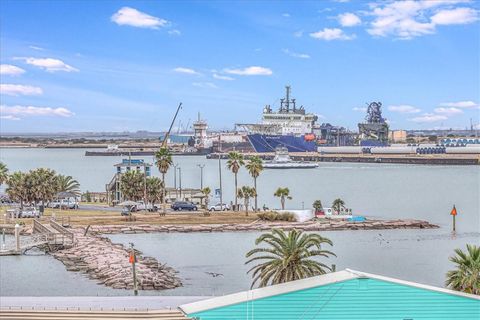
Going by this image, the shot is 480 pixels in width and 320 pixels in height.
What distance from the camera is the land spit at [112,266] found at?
84.2 feet

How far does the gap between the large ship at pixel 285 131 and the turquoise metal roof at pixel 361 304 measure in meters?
139

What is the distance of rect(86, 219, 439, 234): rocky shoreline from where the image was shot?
131ft

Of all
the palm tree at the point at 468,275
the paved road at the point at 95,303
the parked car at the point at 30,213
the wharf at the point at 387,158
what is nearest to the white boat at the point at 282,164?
the wharf at the point at 387,158

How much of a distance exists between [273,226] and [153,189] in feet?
33.4

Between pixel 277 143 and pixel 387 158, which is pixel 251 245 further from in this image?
pixel 387 158

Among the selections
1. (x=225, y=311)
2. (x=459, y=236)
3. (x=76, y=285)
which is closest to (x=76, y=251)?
(x=76, y=285)

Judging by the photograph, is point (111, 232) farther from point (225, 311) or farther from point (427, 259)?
point (225, 311)

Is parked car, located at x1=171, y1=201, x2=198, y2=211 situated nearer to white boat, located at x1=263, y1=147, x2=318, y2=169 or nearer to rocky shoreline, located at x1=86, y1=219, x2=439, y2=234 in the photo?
rocky shoreline, located at x1=86, y1=219, x2=439, y2=234

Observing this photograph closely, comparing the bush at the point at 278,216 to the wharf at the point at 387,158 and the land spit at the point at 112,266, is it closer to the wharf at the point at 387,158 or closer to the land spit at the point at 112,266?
the land spit at the point at 112,266

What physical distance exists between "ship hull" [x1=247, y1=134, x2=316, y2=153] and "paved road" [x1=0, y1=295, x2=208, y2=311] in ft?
443

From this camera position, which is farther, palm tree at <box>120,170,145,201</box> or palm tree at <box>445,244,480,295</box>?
palm tree at <box>120,170,145,201</box>

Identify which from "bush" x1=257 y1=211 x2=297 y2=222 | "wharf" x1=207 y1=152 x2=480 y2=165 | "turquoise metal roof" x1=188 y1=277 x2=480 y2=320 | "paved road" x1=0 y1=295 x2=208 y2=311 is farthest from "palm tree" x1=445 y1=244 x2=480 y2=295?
"wharf" x1=207 y1=152 x2=480 y2=165

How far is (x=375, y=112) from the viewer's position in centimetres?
17712

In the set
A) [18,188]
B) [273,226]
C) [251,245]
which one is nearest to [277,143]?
[18,188]
